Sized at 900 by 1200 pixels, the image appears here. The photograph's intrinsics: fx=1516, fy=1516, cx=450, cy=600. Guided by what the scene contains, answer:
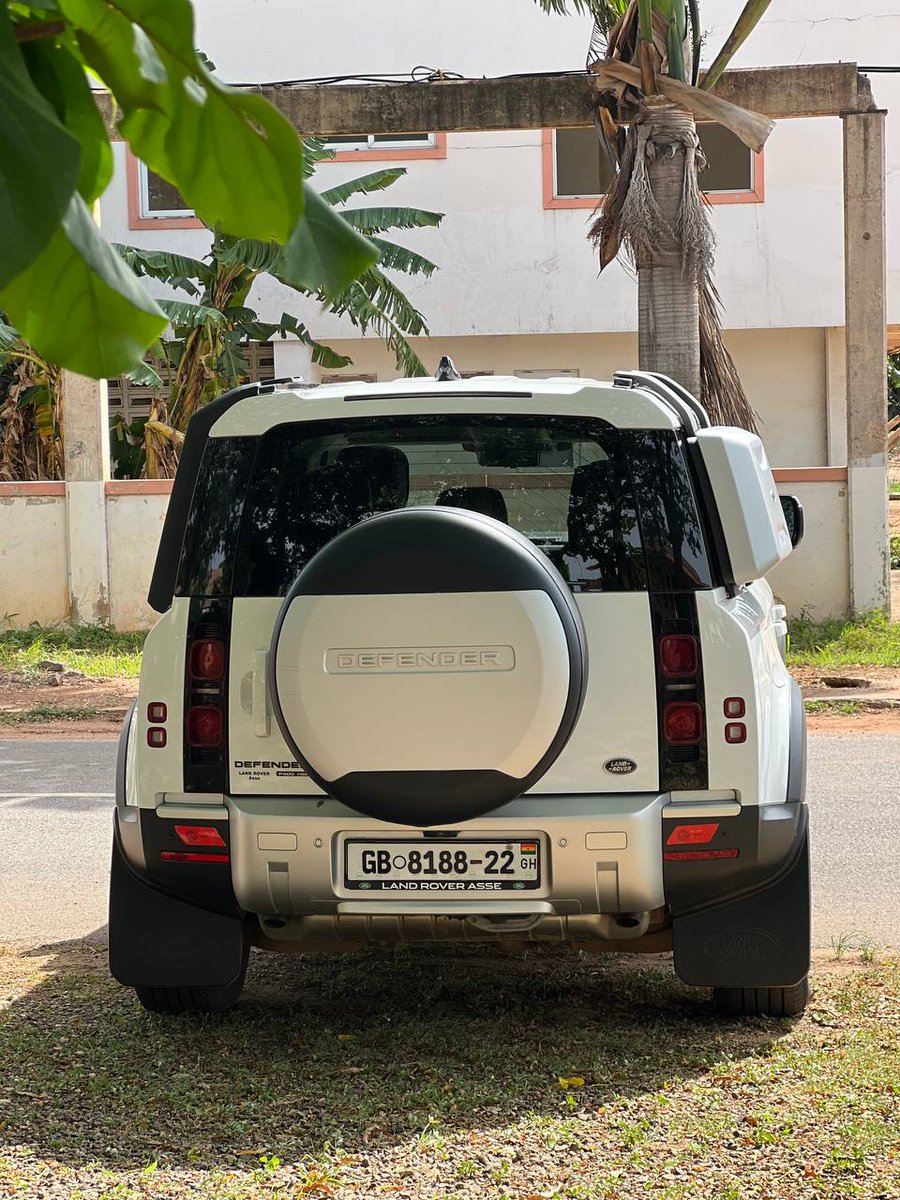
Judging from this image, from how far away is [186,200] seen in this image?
43.4 inches

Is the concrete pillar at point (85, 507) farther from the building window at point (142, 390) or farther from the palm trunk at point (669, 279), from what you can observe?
the palm trunk at point (669, 279)

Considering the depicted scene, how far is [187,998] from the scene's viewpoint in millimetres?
4766

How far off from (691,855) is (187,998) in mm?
1696

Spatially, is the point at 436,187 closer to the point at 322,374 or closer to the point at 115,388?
the point at 322,374

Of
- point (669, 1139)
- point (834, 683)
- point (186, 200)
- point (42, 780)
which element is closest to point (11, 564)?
point (42, 780)

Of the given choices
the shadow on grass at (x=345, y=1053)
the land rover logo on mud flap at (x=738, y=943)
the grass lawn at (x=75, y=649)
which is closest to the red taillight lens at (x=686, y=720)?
the land rover logo on mud flap at (x=738, y=943)

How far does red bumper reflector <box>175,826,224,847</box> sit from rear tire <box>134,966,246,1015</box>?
0.61m

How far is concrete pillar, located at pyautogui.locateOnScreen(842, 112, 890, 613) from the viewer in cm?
1647

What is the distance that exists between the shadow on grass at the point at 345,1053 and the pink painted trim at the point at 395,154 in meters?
17.9

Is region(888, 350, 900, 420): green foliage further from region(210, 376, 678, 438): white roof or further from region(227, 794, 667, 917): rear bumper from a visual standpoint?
region(227, 794, 667, 917): rear bumper

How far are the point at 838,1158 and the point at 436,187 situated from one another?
19.8m

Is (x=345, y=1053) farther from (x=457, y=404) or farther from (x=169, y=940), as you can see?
(x=457, y=404)

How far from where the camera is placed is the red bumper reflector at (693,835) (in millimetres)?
4137

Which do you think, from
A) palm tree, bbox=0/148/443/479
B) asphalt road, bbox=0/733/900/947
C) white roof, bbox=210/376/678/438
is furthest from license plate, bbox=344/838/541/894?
palm tree, bbox=0/148/443/479
